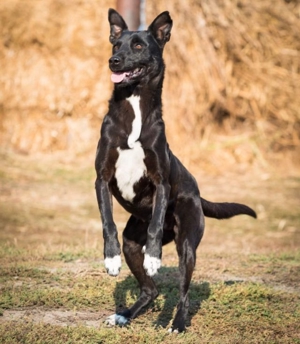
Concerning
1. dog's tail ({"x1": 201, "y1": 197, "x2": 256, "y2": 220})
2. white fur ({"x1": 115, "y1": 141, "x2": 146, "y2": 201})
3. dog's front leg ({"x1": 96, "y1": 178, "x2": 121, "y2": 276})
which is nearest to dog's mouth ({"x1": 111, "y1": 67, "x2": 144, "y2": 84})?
white fur ({"x1": 115, "y1": 141, "x2": 146, "y2": 201})

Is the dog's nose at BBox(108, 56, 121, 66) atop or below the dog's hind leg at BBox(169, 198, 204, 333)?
atop

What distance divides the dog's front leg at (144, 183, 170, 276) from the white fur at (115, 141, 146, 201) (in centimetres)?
17

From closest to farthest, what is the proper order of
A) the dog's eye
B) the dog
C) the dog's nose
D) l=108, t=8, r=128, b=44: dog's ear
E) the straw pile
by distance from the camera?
the dog → the dog's nose → the dog's eye → l=108, t=8, r=128, b=44: dog's ear → the straw pile

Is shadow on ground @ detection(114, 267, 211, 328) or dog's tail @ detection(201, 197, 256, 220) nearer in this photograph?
shadow on ground @ detection(114, 267, 211, 328)

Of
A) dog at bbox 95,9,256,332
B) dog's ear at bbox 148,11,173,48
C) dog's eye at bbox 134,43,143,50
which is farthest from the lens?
dog's ear at bbox 148,11,173,48

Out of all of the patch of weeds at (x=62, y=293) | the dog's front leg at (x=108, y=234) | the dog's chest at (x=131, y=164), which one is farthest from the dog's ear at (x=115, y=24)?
the patch of weeds at (x=62, y=293)

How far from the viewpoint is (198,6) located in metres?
13.1

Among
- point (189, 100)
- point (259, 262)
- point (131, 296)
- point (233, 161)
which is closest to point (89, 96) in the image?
point (189, 100)

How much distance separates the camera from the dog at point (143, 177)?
491 centimetres

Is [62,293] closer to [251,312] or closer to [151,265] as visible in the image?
[151,265]

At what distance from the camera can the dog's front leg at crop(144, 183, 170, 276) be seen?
187 inches

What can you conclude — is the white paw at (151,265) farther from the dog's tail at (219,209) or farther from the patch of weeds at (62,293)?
the dog's tail at (219,209)

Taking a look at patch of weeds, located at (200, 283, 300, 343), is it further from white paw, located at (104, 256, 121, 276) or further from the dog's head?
the dog's head

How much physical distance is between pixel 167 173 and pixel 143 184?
0.19m
